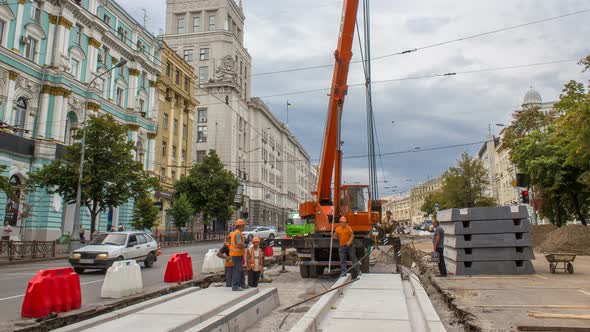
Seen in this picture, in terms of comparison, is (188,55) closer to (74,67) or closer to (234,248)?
(74,67)

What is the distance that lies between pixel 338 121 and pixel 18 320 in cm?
957

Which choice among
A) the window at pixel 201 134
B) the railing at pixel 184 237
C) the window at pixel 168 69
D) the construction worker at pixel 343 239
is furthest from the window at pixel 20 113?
the window at pixel 201 134

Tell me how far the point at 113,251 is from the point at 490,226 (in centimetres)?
1238

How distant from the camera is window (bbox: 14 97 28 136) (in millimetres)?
28062

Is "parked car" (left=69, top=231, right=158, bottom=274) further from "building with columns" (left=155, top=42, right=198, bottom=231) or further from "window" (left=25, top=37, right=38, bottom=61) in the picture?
"building with columns" (left=155, top=42, right=198, bottom=231)

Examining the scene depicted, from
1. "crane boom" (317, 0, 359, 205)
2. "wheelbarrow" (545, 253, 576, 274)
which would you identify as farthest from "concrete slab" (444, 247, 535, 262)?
"crane boom" (317, 0, 359, 205)

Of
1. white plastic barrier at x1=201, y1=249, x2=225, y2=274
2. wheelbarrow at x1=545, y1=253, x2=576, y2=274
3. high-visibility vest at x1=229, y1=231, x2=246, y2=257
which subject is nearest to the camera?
high-visibility vest at x1=229, y1=231, x2=246, y2=257

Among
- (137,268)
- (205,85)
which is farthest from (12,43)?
(205,85)

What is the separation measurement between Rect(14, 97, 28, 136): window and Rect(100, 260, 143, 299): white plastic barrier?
2263cm

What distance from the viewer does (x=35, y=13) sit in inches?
1155

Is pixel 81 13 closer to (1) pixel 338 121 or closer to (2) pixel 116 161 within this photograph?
(2) pixel 116 161

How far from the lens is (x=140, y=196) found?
28.1 metres

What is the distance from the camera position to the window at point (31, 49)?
28.9 metres

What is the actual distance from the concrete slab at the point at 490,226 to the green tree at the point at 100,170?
19638 mm
